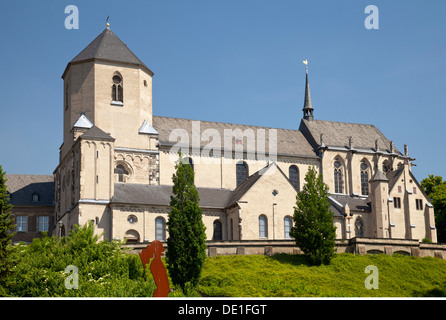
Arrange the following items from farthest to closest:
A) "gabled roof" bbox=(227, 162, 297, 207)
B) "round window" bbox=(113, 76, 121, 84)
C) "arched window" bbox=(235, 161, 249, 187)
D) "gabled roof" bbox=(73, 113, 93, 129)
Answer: "arched window" bbox=(235, 161, 249, 187)
"round window" bbox=(113, 76, 121, 84)
"gabled roof" bbox=(73, 113, 93, 129)
"gabled roof" bbox=(227, 162, 297, 207)

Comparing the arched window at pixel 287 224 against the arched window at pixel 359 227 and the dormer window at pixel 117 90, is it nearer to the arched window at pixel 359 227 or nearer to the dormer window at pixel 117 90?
the arched window at pixel 359 227

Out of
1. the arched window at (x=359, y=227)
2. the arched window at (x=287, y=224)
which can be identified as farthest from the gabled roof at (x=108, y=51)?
the arched window at (x=359, y=227)

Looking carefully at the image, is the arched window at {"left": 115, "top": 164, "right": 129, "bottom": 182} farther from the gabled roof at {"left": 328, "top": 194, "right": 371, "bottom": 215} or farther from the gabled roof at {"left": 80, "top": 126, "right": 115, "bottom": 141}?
the gabled roof at {"left": 328, "top": 194, "right": 371, "bottom": 215}

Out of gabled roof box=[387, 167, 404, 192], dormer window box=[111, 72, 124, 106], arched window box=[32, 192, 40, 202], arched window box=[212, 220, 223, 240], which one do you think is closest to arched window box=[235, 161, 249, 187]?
arched window box=[212, 220, 223, 240]

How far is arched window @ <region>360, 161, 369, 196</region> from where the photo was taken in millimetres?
97500

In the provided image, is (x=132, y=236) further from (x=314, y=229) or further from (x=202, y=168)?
(x=314, y=229)

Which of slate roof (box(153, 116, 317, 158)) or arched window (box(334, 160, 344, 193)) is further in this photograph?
arched window (box(334, 160, 344, 193))

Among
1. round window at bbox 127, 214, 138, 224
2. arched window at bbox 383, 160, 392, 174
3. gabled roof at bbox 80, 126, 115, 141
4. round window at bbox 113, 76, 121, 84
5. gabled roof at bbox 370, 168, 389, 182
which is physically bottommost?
round window at bbox 127, 214, 138, 224

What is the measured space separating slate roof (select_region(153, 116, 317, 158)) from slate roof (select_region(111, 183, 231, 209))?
281 inches

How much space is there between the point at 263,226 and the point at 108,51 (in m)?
29.3

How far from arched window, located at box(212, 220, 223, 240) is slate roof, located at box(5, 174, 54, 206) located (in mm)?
24938

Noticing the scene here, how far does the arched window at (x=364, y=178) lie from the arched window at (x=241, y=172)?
18.4m

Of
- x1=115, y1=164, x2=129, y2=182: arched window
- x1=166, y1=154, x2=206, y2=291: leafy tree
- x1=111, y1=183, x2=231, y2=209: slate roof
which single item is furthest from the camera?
x1=115, y1=164, x2=129, y2=182: arched window

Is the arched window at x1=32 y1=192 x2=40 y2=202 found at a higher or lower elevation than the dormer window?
lower
